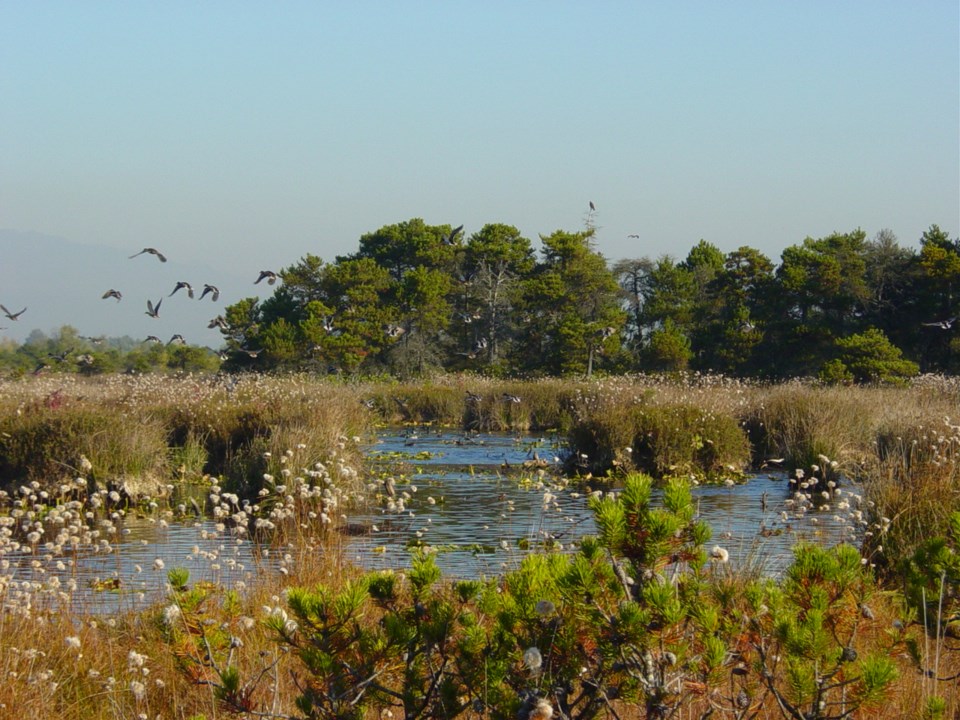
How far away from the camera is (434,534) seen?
36.6ft

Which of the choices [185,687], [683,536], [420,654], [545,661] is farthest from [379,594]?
[185,687]

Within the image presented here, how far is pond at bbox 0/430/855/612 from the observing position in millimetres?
6793

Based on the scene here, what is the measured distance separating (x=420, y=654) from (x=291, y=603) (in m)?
0.48

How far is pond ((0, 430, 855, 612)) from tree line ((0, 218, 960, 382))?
18810 mm

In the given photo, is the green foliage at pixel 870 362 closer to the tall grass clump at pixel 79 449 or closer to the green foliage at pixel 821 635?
the tall grass clump at pixel 79 449

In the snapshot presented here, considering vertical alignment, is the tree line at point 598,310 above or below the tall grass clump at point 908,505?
Answer: above

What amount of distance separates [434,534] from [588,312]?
35.5m

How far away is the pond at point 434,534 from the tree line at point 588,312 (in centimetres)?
1881

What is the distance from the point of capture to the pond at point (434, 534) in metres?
6.79

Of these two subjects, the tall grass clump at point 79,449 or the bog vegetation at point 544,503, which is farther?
the tall grass clump at point 79,449

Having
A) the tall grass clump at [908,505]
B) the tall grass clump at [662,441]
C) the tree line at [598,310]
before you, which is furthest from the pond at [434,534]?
the tree line at [598,310]

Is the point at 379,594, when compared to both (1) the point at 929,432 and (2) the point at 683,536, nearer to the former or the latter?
(2) the point at 683,536

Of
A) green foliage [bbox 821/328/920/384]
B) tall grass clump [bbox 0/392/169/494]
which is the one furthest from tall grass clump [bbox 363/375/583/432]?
tall grass clump [bbox 0/392/169/494]

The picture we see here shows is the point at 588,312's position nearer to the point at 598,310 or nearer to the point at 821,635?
the point at 598,310
